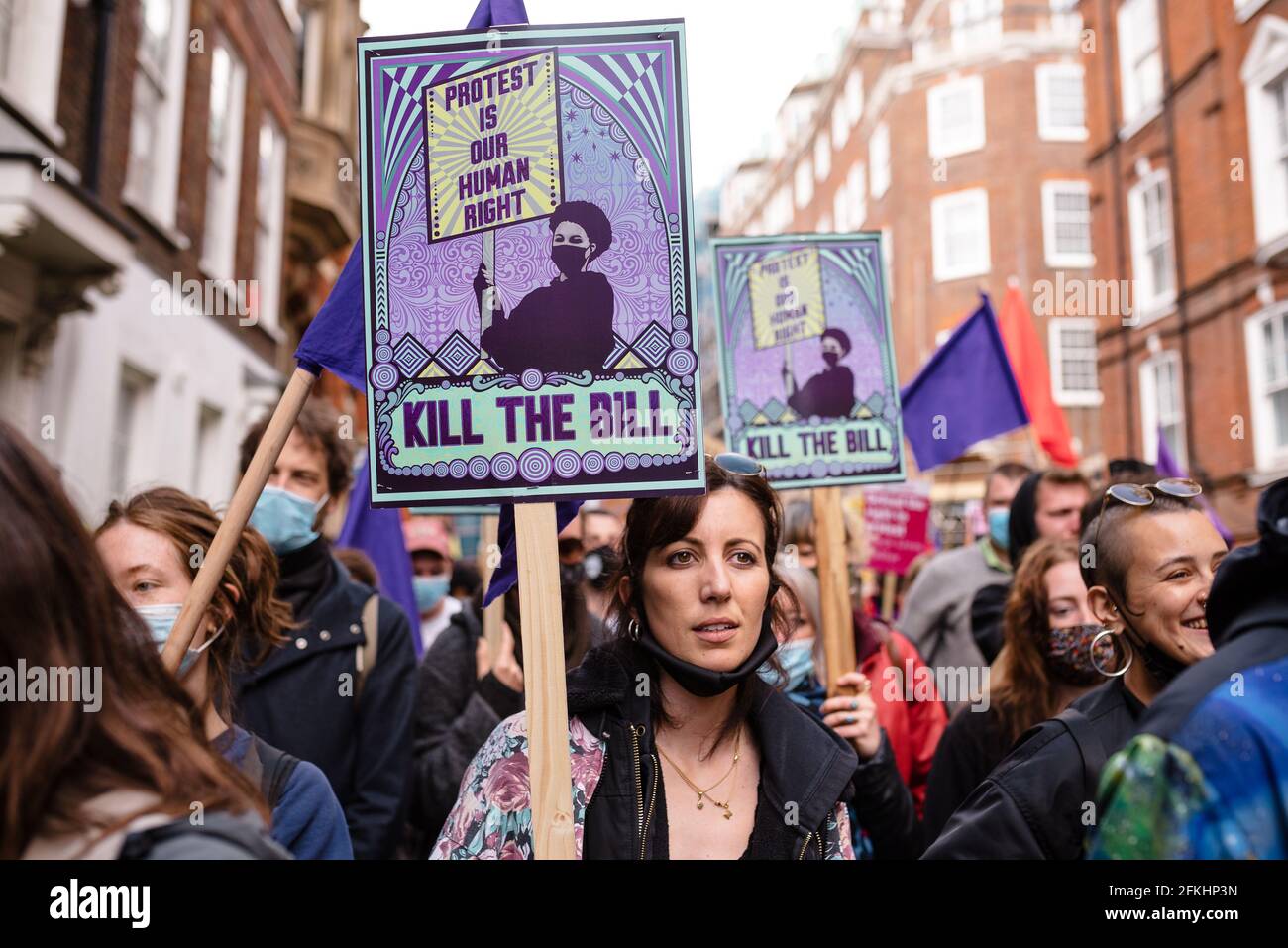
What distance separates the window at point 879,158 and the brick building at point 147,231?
66.5ft

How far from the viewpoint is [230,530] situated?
6.86 ft

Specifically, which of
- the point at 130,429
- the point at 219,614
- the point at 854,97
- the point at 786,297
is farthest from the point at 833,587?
the point at 854,97

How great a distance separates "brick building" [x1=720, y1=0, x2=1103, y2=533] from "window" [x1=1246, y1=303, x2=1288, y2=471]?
10.00 metres

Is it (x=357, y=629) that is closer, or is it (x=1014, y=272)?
(x=357, y=629)

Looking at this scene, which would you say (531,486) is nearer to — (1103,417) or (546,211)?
(546,211)

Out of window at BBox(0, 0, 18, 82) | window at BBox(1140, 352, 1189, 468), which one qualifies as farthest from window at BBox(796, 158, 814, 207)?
window at BBox(0, 0, 18, 82)

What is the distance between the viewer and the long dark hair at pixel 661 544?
2.34 metres

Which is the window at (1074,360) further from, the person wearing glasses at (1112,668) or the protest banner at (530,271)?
the protest banner at (530,271)

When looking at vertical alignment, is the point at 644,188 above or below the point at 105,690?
above

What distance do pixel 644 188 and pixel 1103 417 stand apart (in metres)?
20.9

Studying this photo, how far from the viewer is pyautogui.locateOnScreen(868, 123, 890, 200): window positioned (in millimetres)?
31105

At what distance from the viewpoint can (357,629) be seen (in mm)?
3160

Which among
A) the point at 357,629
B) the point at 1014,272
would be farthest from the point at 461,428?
the point at 1014,272
